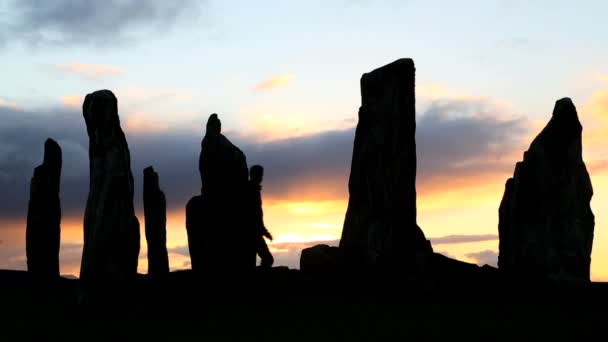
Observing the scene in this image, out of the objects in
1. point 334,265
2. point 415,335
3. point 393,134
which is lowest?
point 415,335

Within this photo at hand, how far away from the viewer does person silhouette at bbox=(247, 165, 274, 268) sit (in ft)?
70.4

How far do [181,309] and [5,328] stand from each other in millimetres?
3318

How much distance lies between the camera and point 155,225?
2791cm

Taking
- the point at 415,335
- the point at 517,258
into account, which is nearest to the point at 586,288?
the point at 517,258

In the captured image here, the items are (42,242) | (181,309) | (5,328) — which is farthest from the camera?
(42,242)

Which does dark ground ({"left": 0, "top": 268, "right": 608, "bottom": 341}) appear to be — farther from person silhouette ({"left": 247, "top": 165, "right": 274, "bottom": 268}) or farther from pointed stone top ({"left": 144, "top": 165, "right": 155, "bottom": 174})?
pointed stone top ({"left": 144, "top": 165, "right": 155, "bottom": 174})

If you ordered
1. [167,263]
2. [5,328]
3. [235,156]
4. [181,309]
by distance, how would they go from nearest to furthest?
[5,328]
[181,309]
[235,156]
[167,263]

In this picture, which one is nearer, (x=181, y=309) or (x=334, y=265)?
(x=181, y=309)

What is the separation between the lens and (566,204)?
2362 cm

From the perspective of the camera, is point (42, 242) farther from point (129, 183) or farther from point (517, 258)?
point (517, 258)

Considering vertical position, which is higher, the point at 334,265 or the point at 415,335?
the point at 334,265

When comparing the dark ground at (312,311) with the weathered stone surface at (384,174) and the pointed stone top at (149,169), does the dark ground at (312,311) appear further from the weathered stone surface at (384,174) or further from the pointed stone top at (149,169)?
the pointed stone top at (149,169)

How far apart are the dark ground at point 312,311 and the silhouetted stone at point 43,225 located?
172cm

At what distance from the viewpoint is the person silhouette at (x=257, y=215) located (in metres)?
21.5
